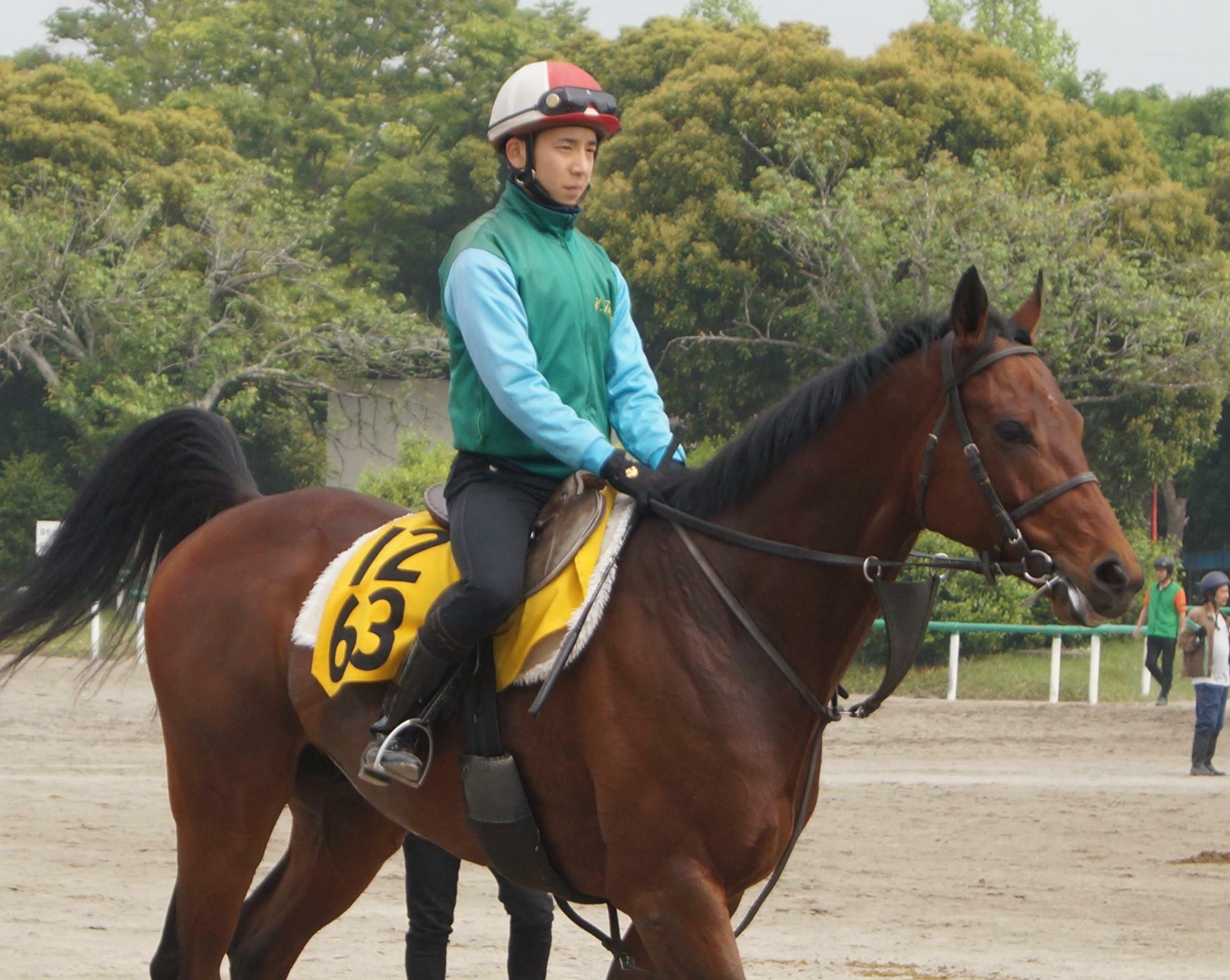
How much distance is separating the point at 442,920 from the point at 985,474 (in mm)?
2445

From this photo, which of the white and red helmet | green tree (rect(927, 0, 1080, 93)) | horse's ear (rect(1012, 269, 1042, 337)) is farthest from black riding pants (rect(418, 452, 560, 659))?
green tree (rect(927, 0, 1080, 93))

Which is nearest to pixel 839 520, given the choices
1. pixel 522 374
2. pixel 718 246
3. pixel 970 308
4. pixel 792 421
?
pixel 792 421

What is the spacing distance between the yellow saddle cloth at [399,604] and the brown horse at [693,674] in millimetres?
85

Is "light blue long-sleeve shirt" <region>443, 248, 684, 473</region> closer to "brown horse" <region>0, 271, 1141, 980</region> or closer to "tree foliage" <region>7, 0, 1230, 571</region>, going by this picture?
"brown horse" <region>0, 271, 1141, 980</region>

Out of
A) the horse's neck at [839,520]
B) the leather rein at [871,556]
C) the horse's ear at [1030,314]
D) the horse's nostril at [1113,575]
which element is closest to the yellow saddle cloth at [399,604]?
the leather rein at [871,556]

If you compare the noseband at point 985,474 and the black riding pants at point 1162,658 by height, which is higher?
the noseband at point 985,474

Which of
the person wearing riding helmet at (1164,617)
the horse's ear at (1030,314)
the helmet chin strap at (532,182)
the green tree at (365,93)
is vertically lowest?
the person wearing riding helmet at (1164,617)

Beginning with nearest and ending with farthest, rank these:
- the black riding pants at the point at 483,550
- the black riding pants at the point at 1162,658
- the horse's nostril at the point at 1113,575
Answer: the horse's nostril at the point at 1113,575
the black riding pants at the point at 483,550
the black riding pants at the point at 1162,658

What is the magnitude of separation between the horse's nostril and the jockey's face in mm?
1631

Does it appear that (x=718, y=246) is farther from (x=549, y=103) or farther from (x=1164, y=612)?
(x=549, y=103)

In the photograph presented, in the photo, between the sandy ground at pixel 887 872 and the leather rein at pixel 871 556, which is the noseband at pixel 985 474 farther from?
the sandy ground at pixel 887 872

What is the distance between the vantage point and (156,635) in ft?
15.9

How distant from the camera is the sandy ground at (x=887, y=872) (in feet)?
21.0

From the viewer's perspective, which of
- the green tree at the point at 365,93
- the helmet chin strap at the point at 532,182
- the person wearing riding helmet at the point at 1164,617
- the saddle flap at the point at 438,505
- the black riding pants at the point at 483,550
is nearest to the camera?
the black riding pants at the point at 483,550
